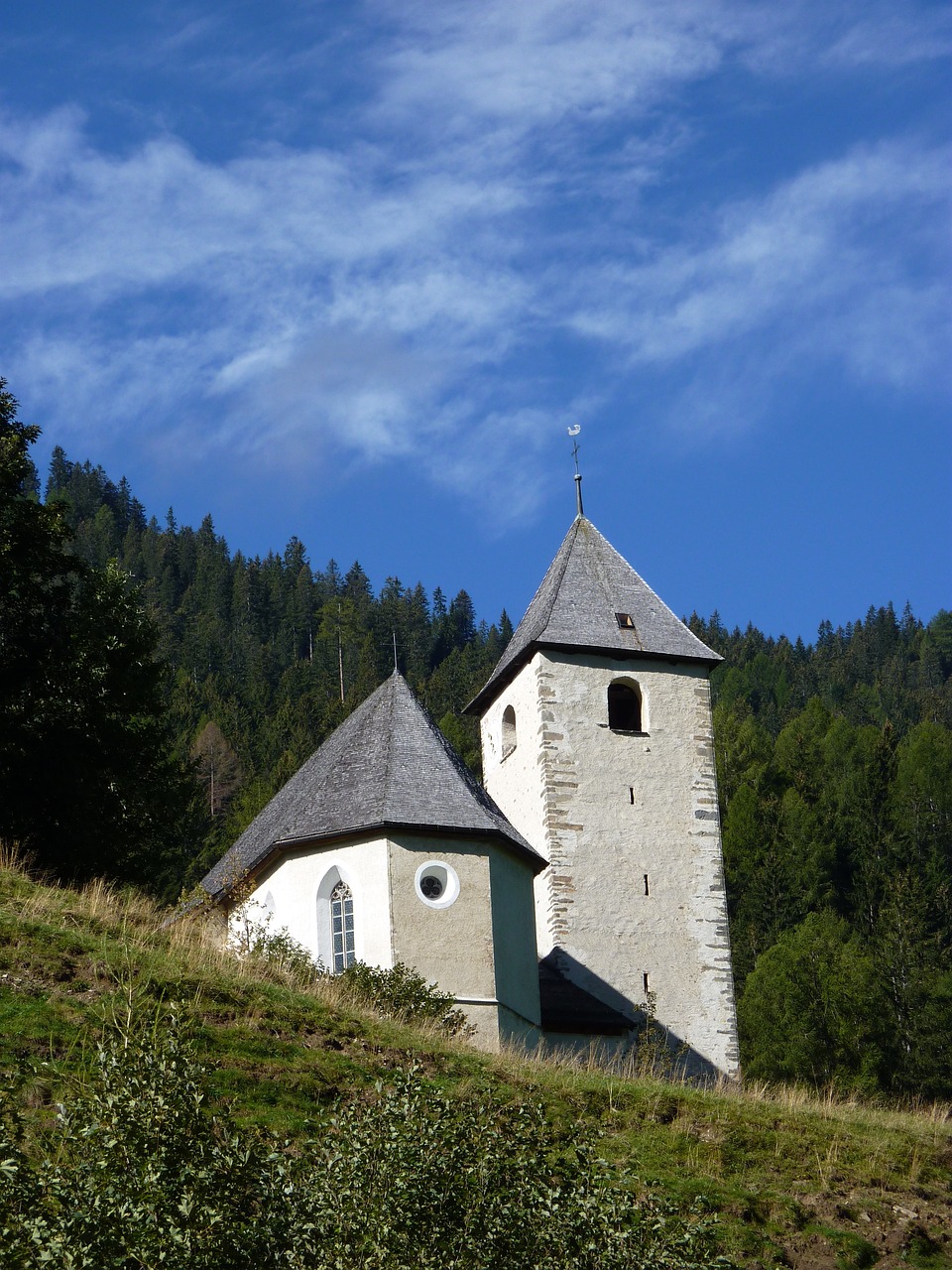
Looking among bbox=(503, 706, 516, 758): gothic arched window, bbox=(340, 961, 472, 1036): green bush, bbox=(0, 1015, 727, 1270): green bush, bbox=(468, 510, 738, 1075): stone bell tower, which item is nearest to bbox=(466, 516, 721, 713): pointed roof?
bbox=(468, 510, 738, 1075): stone bell tower

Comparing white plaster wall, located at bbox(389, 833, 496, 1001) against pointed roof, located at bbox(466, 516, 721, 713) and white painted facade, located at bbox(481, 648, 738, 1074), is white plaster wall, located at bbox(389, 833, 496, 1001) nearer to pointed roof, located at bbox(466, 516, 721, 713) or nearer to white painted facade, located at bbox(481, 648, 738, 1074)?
white painted facade, located at bbox(481, 648, 738, 1074)

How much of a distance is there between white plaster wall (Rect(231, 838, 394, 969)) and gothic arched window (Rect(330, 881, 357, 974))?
166 mm

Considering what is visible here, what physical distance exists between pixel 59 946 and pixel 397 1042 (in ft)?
12.3

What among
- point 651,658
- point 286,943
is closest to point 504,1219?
point 286,943

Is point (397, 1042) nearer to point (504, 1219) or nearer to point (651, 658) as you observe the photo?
point (504, 1219)

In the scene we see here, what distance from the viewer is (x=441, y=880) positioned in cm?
2328

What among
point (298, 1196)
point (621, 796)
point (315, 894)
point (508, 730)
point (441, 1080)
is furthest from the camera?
point (508, 730)

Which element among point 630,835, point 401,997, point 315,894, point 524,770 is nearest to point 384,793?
point 315,894

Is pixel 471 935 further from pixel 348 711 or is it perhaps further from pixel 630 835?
pixel 348 711

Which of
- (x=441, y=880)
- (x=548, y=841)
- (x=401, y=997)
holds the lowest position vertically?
(x=401, y=997)

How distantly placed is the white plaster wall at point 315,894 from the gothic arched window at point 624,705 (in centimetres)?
853

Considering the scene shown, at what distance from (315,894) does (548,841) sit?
623cm

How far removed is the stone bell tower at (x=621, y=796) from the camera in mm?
28016

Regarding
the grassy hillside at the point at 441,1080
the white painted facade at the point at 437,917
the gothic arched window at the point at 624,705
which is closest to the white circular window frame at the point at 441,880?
the white painted facade at the point at 437,917
